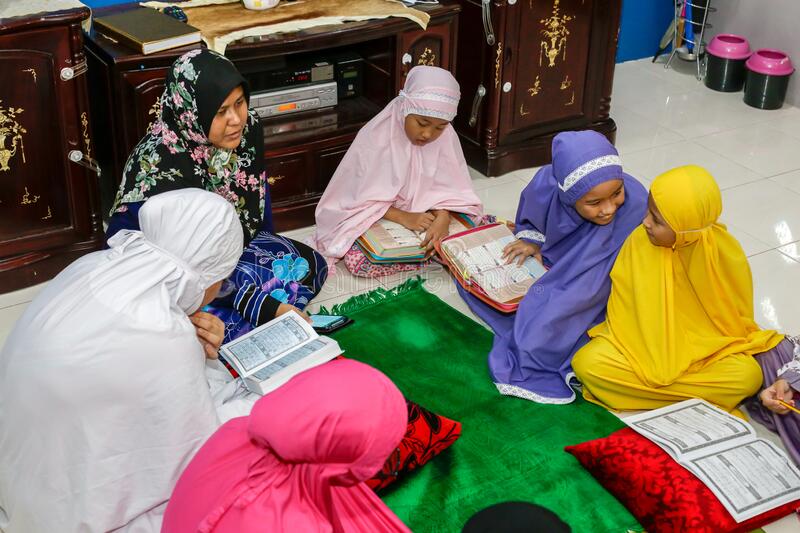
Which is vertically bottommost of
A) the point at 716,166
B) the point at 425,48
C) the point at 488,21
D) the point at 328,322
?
the point at 328,322

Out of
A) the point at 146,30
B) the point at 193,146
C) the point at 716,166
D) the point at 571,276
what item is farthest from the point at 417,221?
the point at 716,166

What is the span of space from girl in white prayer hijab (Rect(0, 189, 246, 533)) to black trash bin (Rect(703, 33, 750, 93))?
4083 mm

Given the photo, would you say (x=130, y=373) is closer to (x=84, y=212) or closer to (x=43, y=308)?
(x=43, y=308)

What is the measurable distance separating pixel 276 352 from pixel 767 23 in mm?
4001

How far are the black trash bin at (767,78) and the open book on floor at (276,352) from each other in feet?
11.5

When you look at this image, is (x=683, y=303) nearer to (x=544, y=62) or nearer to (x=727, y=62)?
(x=544, y=62)

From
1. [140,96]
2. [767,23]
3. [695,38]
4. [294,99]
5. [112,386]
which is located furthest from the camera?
[695,38]

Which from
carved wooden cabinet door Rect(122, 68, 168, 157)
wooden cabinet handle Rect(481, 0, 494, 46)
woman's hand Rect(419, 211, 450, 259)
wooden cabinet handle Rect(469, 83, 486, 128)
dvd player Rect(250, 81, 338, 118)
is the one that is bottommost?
woman's hand Rect(419, 211, 450, 259)

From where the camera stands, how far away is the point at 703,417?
271 cm

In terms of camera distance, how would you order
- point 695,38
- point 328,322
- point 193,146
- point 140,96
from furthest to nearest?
point 695,38 → point 140,96 → point 328,322 → point 193,146

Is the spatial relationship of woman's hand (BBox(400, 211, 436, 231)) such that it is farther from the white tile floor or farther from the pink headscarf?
the white tile floor

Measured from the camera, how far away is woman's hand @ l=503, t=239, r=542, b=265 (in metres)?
3.46

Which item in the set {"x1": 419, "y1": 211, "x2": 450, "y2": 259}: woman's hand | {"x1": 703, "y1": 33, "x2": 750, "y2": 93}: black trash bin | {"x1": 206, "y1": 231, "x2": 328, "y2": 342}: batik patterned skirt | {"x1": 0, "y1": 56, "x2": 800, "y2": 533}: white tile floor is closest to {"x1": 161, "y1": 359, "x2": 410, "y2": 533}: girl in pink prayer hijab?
{"x1": 206, "y1": 231, "x2": 328, "y2": 342}: batik patterned skirt

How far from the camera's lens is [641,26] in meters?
5.85
